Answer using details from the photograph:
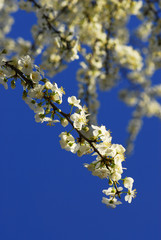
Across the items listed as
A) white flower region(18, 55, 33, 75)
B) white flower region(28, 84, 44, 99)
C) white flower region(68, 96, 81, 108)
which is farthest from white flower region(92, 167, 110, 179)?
white flower region(18, 55, 33, 75)

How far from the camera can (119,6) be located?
199 inches

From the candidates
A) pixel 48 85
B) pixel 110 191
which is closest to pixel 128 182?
pixel 110 191

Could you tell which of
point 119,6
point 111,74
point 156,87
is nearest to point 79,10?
point 119,6

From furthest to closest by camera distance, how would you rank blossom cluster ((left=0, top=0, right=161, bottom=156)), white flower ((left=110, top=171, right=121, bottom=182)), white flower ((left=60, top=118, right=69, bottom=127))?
blossom cluster ((left=0, top=0, right=161, bottom=156))
white flower ((left=60, top=118, right=69, bottom=127))
white flower ((left=110, top=171, right=121, bottom=182))

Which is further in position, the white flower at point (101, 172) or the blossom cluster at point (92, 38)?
the blossom cluster at point (92, 38)

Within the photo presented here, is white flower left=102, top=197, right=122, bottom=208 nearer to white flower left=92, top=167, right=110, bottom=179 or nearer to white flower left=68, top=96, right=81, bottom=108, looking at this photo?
white flower left=92, top=167, right=110, bottom=179

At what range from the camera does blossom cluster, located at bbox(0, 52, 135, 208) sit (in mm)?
1729

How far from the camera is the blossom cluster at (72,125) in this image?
1729 mm

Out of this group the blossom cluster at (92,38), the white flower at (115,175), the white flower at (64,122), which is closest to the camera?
the white flower at (115,175)

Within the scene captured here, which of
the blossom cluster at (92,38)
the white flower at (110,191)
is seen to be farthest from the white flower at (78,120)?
the blossom cluster at (92,38)

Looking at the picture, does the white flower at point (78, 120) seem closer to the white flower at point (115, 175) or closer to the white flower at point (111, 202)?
the white flower at point (115, 175)

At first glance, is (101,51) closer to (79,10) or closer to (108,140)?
(79,10)

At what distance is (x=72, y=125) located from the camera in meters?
1.77

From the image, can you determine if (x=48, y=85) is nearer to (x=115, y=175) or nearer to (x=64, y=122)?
(x=64, y=122)
